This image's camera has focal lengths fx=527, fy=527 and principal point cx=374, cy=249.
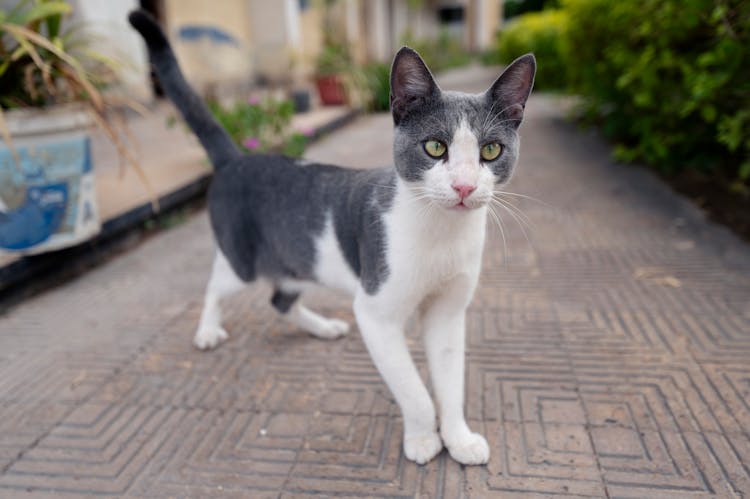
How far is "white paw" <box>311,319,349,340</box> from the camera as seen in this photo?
2.91 meters

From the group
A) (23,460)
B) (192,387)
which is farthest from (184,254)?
(23,460)

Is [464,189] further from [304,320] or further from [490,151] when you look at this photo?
[304,320]

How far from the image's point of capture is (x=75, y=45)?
372 centimetres

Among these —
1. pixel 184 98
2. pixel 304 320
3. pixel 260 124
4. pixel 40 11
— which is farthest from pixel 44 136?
pixel 260 124

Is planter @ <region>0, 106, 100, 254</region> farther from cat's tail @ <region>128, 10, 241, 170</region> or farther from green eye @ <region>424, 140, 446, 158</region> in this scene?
green eye @ <region>424, 140, 446, 158</region>

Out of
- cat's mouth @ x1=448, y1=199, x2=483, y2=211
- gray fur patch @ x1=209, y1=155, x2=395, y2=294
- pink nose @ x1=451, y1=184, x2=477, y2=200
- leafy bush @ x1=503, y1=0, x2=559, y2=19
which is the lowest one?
gray fur patch @ x1=209, y1=155, x2=395, y2=294

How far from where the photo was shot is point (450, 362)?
6.74ft

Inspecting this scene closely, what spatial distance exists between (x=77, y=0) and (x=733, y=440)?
799cm

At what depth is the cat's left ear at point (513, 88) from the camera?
67.4 inches

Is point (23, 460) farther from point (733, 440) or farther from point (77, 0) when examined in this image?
point (77, 0)

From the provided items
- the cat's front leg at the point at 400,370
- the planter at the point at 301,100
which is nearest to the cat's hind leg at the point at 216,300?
the cat's front leg at the point at 400,370

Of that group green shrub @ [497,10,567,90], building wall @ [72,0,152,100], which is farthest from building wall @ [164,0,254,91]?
green shrub @ [497,10,567,90]

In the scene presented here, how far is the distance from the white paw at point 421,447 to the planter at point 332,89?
9388 mm

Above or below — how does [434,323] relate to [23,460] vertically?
above
